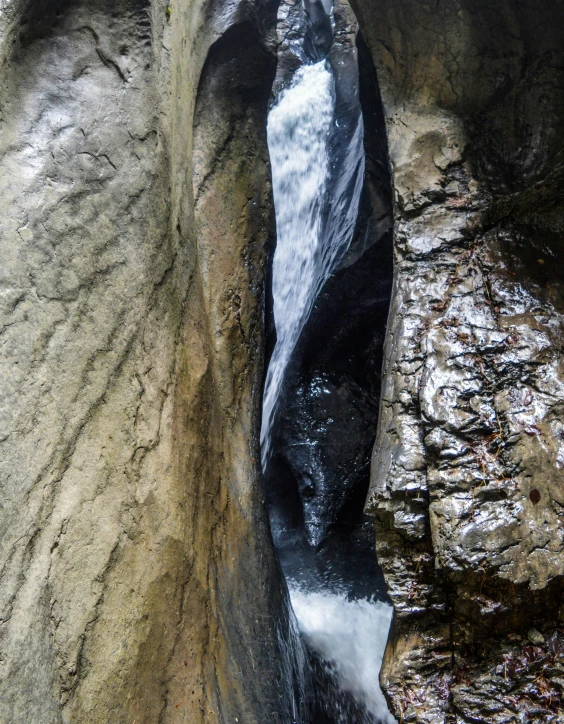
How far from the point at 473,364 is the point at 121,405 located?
1.82 meters

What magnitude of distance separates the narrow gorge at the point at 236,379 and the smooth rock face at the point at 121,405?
0.04 ft

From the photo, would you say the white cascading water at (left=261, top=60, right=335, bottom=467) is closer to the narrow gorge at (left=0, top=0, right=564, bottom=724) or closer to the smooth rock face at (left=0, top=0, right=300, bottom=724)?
the narrow gorge at (left=0, top=0, right=564, bottom=724)

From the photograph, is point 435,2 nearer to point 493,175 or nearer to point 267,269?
point 493,175

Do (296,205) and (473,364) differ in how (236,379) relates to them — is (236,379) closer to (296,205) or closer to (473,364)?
(473,364)

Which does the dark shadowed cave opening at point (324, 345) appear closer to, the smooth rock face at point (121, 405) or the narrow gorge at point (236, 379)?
the narrow gorge at point (236, 379)

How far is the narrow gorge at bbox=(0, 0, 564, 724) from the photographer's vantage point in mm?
2197

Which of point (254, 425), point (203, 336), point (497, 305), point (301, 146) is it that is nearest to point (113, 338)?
point (203, 336)

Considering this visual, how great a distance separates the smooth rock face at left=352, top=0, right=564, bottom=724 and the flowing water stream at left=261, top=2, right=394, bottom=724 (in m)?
1.54

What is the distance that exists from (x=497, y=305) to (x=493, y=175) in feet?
3.20

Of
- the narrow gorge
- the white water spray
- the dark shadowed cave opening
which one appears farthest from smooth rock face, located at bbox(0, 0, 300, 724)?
the white water spray

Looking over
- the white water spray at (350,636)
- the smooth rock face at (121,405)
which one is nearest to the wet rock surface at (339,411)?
the white water spray at (350,636)

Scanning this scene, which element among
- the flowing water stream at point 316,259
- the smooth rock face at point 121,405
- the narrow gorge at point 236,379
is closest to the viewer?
the smooth rock face at point 121,405

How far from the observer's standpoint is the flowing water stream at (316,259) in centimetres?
437

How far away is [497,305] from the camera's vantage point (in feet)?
10.9
